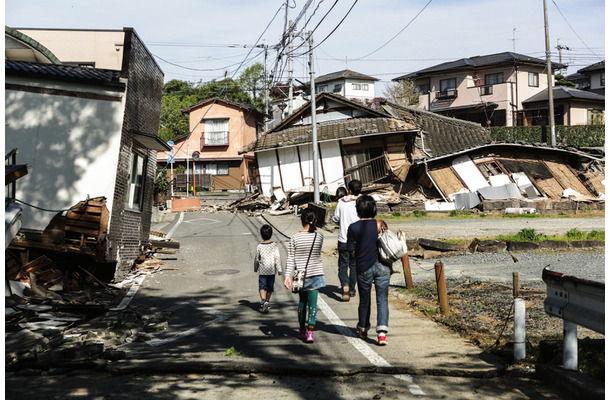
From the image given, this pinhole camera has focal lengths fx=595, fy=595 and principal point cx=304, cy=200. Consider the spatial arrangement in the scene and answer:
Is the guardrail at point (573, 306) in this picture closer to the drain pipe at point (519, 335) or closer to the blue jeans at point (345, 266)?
the drain pipe at point (519, 335)

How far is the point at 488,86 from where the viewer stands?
5147cm

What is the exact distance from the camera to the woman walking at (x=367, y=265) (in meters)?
7.20

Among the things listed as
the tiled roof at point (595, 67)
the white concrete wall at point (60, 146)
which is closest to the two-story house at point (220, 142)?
the tiled roof at point (595, 67)

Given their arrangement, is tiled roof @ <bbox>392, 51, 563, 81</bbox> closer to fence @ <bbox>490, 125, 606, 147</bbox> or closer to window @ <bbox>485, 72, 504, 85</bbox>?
window @ <bbox>485, 72, 504, 85</bbox>

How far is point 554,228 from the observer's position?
2103 centimetres

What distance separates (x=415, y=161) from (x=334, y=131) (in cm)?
541

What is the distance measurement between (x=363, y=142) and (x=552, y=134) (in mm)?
13217

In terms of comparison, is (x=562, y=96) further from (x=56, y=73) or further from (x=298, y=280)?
(x=298, y=280)

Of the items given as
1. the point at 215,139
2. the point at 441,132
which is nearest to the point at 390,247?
the point at 441,132

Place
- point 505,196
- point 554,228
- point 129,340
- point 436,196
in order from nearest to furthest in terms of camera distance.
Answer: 1. point 129,340
2. point 554,228
3. point 505,196
4. point 436,196

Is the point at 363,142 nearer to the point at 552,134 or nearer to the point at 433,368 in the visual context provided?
the point at 552,134

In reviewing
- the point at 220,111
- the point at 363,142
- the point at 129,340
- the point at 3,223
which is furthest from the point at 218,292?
the point at 220,111

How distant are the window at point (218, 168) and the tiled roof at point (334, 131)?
13607mm

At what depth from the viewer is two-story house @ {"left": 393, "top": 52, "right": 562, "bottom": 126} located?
50553 mm
